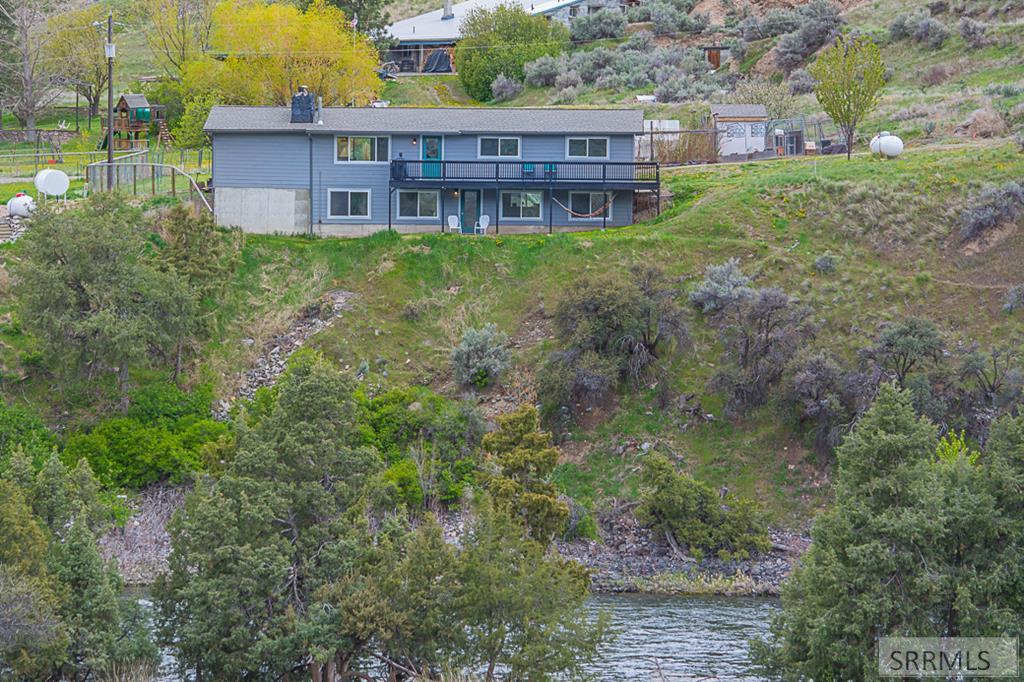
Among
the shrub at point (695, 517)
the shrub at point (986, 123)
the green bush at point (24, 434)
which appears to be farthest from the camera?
the shrub at point (986, 123)

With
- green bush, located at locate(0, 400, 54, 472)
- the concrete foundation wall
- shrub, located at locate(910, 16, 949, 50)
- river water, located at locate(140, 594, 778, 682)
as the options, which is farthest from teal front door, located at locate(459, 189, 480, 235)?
shrub, located at locate(910, 16, 949, 50)

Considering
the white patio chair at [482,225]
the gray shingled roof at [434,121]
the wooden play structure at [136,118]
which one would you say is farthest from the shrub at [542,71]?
the white patio chair at [482,225]

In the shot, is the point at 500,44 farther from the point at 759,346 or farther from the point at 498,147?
the point at 759,346

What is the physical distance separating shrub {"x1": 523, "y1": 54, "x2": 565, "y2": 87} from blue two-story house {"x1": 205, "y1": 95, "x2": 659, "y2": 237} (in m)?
37.5

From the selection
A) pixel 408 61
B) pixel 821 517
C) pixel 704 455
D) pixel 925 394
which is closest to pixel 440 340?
pixel 704 455

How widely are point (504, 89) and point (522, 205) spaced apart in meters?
37.4

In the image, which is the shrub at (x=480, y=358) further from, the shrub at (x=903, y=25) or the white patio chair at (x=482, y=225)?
the shrub at (x=903, y=25)

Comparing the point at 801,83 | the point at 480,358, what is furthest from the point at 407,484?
the point at 801,83

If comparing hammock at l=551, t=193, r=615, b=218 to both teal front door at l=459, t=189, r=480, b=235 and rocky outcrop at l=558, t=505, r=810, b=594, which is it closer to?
teal front door at l=459, t=189, r=480, b=235

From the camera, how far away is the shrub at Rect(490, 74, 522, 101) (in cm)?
9644

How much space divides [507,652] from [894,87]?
204 ft

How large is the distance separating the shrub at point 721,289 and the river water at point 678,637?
1300 cm

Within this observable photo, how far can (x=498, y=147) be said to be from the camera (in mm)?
60844

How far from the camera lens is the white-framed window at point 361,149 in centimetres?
6025
